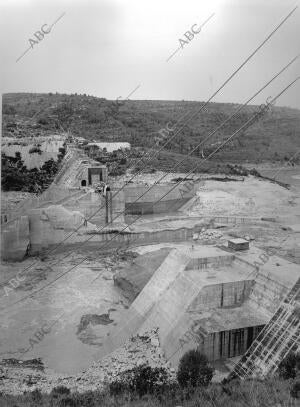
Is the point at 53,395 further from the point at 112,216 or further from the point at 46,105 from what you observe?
the point at 46,105

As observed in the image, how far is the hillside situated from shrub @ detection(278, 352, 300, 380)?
36031mm

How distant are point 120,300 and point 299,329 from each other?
7.21m

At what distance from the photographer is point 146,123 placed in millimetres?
56000

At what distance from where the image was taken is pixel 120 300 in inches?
616

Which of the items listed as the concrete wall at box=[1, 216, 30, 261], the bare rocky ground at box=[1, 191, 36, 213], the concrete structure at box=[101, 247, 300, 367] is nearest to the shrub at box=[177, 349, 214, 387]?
the concrete structure at box=[101, 247, 300, 367]

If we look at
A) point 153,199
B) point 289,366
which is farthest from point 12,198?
point 289,366

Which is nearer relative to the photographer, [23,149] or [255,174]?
[23,149]

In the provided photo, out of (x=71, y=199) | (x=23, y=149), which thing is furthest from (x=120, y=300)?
(x=23, y=149)

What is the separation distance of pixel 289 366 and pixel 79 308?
8136 millimetres

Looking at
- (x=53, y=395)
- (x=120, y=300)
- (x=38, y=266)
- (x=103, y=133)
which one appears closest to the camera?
(x=53, y=395)

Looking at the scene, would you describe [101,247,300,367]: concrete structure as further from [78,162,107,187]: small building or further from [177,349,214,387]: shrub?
[78,162,107,187]: small building

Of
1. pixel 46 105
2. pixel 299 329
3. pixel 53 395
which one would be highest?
pixel 46 105

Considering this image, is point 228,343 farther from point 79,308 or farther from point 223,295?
point 79,308

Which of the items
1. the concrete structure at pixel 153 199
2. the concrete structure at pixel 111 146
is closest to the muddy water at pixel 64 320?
the concrete structure at pixel 153 199
